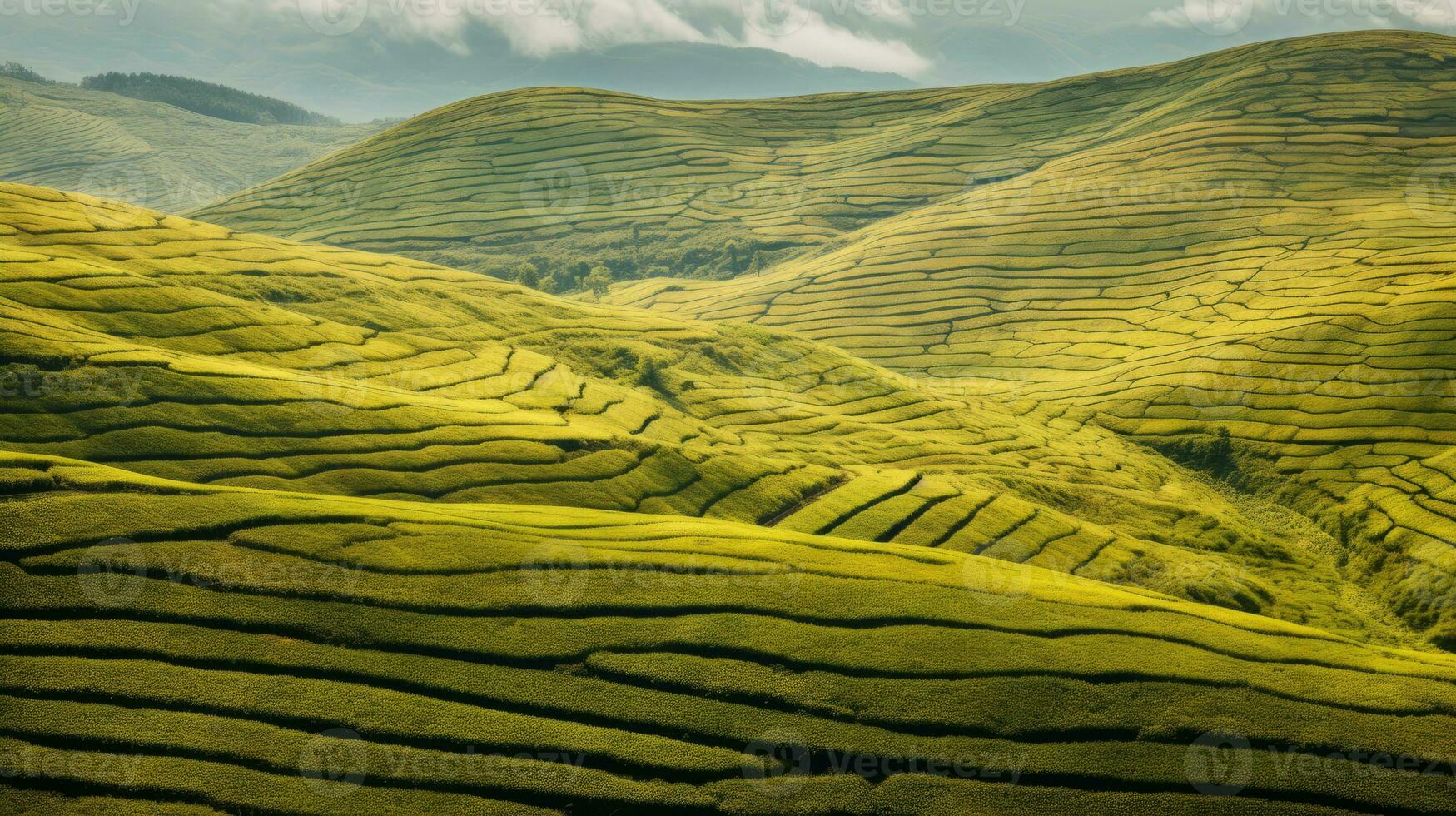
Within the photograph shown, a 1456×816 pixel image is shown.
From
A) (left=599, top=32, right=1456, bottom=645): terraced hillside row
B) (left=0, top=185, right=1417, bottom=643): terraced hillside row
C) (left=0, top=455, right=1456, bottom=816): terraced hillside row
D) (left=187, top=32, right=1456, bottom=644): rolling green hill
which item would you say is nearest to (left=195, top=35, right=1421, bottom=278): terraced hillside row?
(left=187, top=32, right=1456, bottom=644): rolling green hill

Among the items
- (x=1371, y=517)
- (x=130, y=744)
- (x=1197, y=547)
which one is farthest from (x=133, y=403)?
(x=1371, y=517)

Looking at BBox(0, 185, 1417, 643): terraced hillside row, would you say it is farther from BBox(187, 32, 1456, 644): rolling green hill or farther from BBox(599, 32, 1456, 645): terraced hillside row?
BBox(187, 32, 1456, 644): rolling green hill

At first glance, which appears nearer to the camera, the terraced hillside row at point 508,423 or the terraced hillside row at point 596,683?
the terraced hillside row at point 596,683

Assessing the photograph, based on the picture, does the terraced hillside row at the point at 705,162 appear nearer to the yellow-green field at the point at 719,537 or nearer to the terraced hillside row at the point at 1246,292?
the terraced hillside row at the point at 1246,292

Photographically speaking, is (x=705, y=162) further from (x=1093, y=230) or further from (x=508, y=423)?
(x=508, y=423)

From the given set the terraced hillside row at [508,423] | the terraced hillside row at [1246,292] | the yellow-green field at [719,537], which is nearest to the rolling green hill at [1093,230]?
the terraced hillside row at [1246,292]

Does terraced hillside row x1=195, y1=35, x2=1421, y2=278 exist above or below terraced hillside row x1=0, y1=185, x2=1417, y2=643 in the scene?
above

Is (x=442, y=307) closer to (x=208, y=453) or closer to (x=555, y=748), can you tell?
(x=208, y=453)
